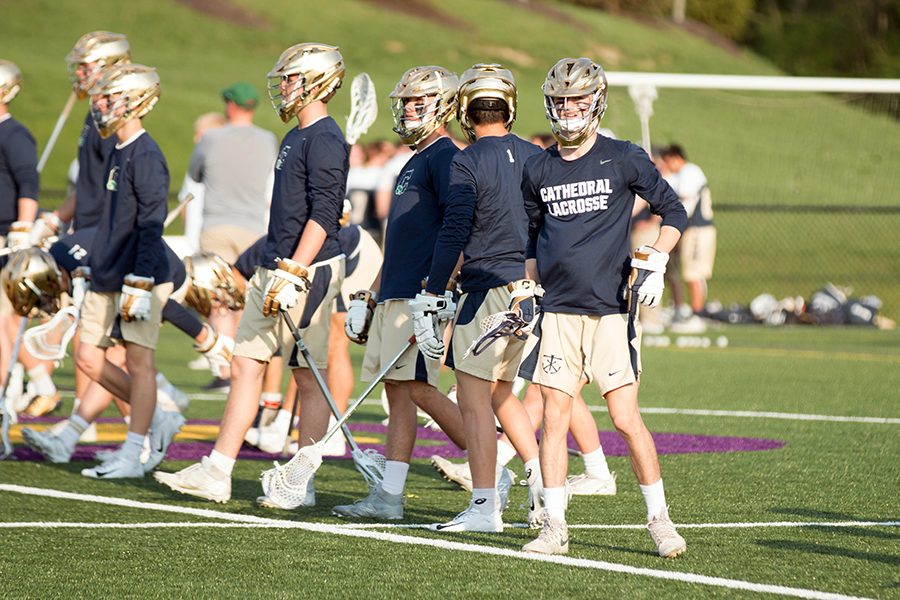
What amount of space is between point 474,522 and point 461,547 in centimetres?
42

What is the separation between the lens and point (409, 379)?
7.00m

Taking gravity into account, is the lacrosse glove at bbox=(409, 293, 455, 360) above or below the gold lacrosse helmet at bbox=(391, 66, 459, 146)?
below

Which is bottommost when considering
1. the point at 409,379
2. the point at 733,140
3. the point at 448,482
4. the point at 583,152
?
the point at 448,482

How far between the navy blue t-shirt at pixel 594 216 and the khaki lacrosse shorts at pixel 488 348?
0.55 m

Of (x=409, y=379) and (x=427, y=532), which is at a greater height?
(x=409, y=379)

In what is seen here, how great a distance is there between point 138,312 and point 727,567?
12.3ft

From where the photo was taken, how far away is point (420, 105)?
7027mm

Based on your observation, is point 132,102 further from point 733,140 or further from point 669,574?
point 733,140

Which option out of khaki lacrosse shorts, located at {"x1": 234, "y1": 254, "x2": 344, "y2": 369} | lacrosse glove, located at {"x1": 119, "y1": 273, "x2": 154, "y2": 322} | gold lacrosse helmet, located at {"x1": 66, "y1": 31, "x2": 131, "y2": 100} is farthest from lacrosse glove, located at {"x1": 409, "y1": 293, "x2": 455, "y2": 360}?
gold lacrosse helmet, located at {"x1": 66, "y1": 31, "x2": 131, "y2": 100}

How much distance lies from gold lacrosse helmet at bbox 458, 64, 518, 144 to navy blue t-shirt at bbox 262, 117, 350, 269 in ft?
2.38

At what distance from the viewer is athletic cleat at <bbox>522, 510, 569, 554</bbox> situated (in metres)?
5.97

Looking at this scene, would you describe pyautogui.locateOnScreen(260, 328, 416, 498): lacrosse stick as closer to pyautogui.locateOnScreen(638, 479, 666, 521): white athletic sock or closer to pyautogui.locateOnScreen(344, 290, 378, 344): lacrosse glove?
pyautogui.locateOnScreen(344, 290, 378, 344): lacrosse glove

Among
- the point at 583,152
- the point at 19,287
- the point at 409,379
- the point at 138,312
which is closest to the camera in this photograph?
the point at 583,152

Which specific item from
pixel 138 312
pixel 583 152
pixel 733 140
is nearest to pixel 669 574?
pixel 583 152
